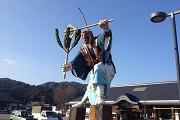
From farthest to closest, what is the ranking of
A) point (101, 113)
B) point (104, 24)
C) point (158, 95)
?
point (158, 95)
point (104, 24)
point (101, 113)

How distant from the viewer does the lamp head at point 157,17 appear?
5668 mm

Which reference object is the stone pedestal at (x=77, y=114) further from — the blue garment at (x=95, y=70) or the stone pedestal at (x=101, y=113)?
the stone pedestal at (x=101, y=113)

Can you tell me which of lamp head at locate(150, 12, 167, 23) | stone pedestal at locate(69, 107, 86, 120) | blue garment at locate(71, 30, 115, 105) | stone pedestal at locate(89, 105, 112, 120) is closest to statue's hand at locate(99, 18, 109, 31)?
blue garment at locate(71, 30, 115, 105)

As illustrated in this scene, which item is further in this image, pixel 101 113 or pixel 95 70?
pixel 95 70

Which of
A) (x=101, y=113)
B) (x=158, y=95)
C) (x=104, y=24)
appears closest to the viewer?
(x=101, y=113)

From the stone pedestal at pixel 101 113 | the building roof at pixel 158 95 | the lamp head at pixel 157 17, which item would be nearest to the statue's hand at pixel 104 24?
the lamp head at pixel 157 17

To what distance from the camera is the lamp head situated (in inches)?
223

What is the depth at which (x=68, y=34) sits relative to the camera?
5809 mm

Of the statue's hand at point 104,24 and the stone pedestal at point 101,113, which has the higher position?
the statue's hand at point 104,24

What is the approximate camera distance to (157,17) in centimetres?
574

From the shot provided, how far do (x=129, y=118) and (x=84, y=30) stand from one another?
41.7 feet

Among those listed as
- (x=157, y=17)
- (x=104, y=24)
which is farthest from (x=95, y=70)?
(x=157, y=17)

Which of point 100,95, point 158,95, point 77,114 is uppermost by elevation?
point 158,95

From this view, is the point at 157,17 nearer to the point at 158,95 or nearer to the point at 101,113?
the point at 101,113
